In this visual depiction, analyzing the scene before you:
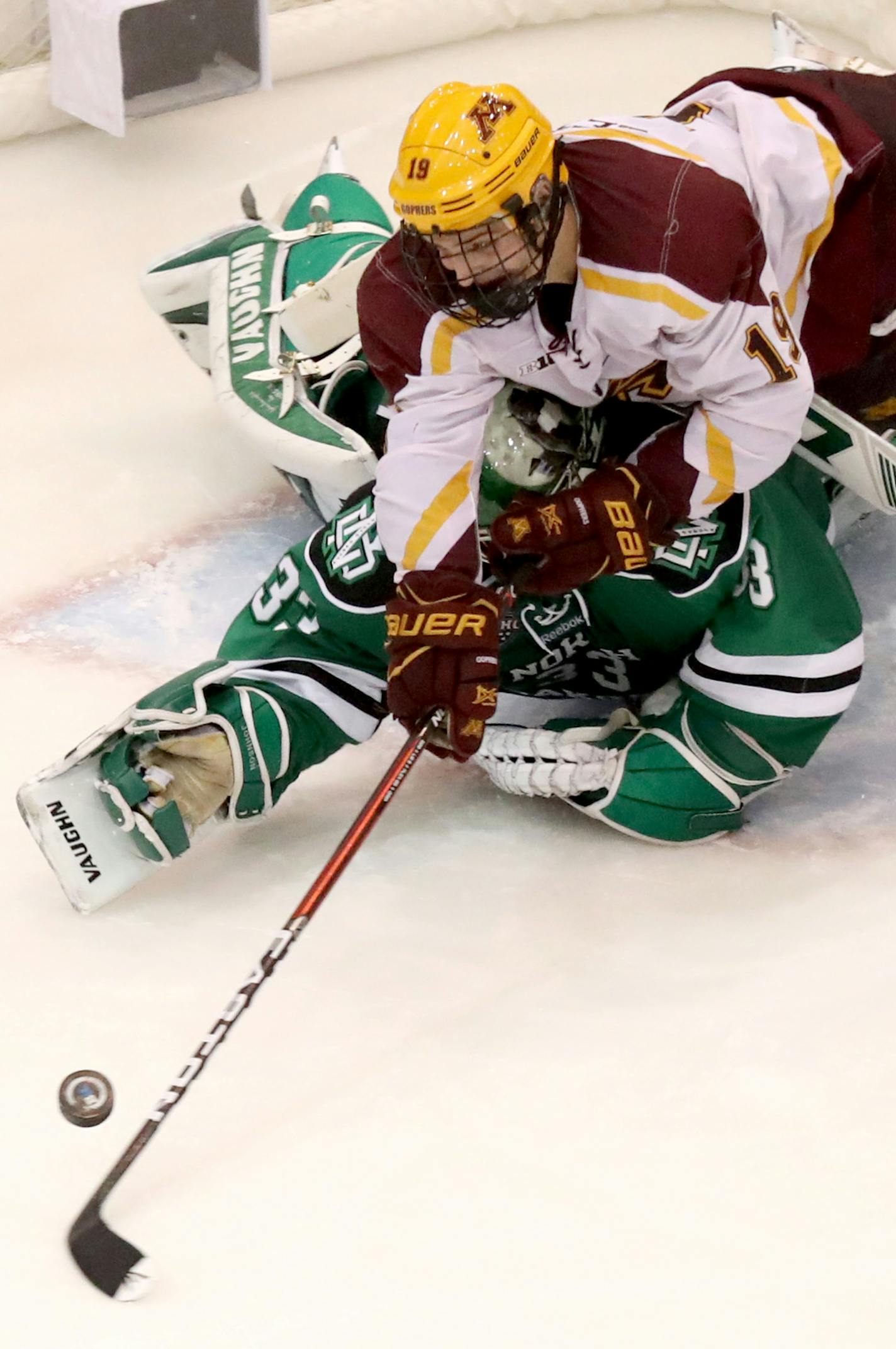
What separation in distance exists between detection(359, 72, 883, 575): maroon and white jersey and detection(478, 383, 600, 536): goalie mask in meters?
0.04

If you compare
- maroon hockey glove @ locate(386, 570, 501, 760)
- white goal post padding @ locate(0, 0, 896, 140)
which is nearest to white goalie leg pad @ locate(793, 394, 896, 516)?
maroon hockey glove @ locate(386, 570, 501, 760)

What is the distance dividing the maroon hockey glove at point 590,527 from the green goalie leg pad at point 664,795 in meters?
0.25

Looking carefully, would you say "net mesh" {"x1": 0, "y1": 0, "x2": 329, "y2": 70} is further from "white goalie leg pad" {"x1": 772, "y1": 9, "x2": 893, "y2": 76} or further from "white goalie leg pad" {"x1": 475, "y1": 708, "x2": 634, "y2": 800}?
"white goalie leg pad" {"x1": 475, "y1": 708, "x2": 634, "y2": 800}

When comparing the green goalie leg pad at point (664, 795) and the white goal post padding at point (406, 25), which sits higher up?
the white goal post padding at point (406, 25)

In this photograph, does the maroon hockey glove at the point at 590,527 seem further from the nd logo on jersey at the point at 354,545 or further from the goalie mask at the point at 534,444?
the nd logo on jersey at the point at 354,545

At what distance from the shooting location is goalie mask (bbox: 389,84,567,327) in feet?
4.56

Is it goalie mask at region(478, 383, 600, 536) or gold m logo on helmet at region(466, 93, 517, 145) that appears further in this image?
goalie mask at region(478, 383, 600, 536)

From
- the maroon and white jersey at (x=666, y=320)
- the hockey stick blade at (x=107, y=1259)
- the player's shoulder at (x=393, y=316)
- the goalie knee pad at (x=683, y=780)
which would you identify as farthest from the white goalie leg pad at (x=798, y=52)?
the hockey stick blade at (x=107, y=1259)

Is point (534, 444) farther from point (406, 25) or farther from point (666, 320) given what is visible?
point (406, 25)

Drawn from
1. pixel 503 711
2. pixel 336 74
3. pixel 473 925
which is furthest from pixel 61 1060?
pixel 336 74

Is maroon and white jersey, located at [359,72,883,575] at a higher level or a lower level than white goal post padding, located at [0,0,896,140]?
higher

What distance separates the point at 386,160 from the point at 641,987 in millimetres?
2351

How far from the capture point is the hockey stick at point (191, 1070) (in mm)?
1242

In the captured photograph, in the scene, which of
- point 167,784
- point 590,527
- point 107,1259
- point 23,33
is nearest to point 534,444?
point 590,527
